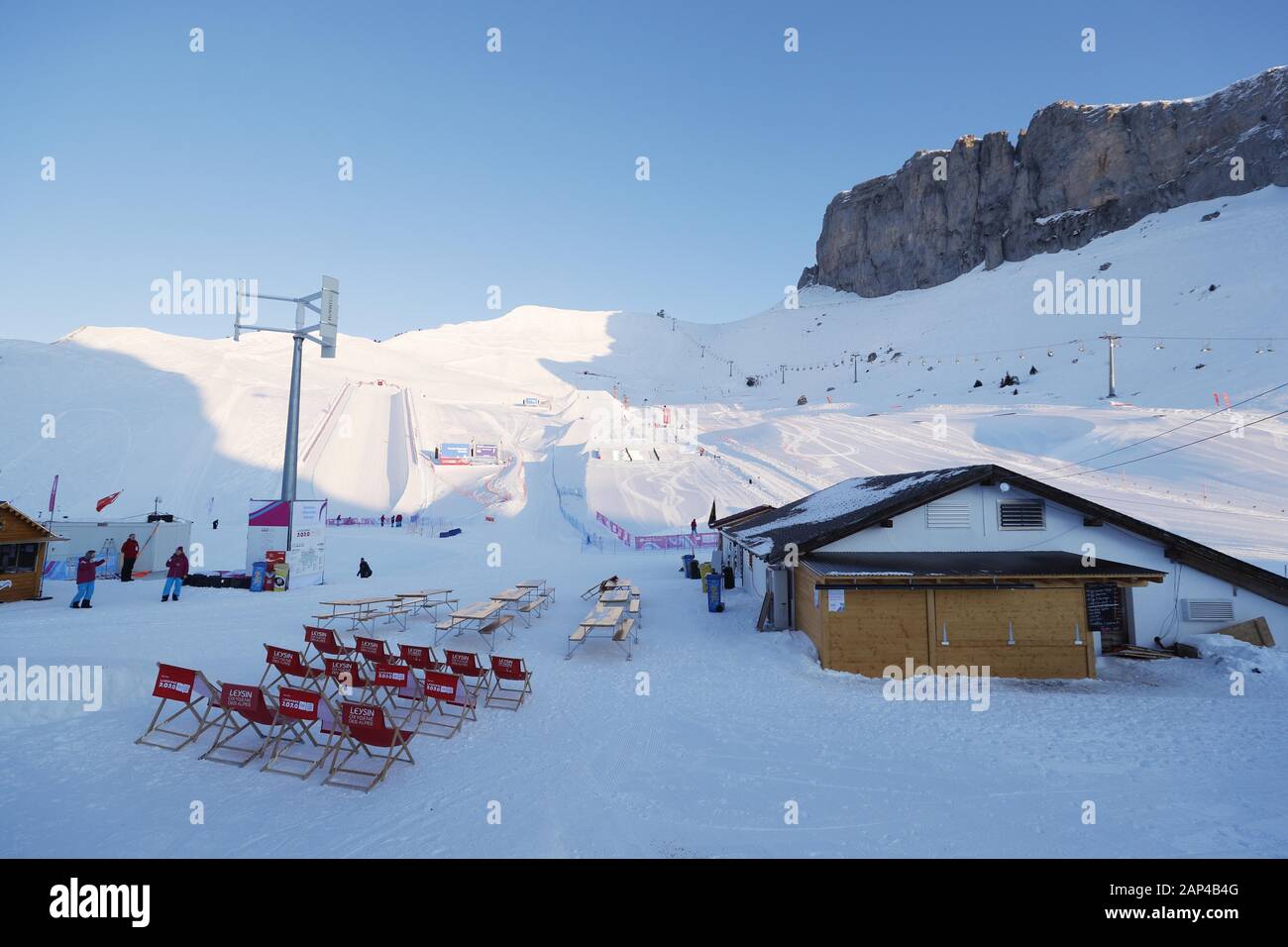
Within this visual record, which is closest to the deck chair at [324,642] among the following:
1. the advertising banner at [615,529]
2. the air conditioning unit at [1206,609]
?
the air conditioning unit at [1206,609]

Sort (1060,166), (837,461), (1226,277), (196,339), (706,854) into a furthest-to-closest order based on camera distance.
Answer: (1060,166)
(196,339)
(1226,277)
(837,461)
(706,854)

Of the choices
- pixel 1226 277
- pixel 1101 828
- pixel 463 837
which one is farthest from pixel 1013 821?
pixel 1226 277

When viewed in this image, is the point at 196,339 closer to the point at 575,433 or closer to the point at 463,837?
the point at 575,433

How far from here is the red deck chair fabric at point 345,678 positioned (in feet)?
27.1

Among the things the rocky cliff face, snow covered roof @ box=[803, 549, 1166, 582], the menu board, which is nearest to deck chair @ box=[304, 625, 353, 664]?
snow covered roof @ box=[803, 549, 1166, 582]

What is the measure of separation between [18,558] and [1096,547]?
978 inches

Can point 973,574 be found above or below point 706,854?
above

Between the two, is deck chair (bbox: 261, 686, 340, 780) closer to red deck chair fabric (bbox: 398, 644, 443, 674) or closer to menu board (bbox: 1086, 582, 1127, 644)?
red deck chair fabric (bbox: 398, 644, 443, 674)

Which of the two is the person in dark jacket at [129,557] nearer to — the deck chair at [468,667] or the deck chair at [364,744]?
the deck chair at [468,667]

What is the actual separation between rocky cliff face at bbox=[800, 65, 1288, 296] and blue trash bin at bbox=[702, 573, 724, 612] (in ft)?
324

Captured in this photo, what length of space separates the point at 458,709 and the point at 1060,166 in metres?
124

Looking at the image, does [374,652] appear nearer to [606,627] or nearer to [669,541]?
[606,627]

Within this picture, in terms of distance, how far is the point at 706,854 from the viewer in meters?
5.18

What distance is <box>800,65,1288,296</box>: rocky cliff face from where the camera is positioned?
79.8 metres
